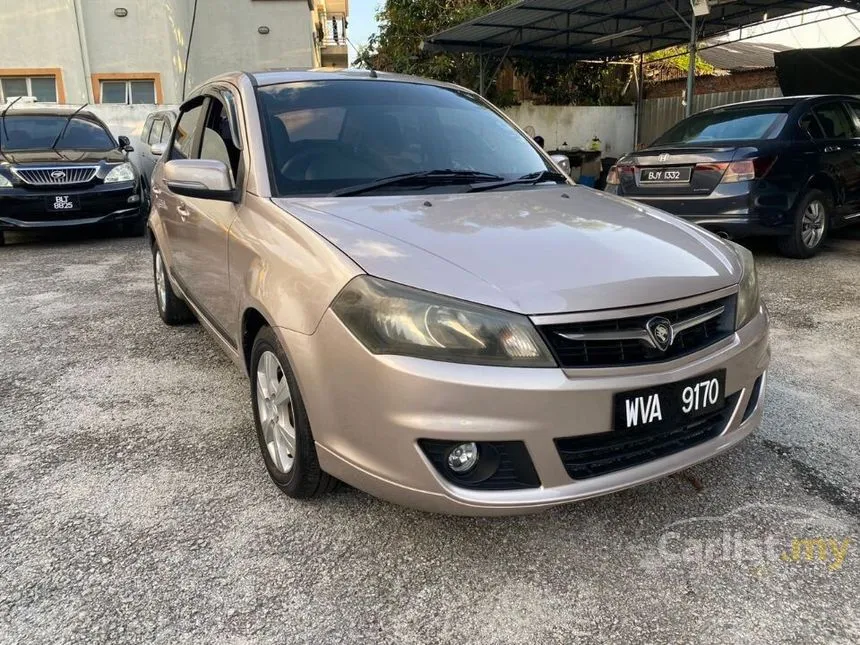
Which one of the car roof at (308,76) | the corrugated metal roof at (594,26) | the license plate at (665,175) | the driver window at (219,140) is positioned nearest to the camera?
the driver window at (219,140)

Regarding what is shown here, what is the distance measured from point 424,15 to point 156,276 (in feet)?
41.6

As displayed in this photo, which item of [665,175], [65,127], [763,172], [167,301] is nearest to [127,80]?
[65,127]

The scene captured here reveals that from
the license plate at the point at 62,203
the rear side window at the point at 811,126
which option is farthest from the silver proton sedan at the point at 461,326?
the license plate at the point at 62,203

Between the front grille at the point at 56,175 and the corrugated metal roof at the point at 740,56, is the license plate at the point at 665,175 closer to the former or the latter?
the front grille at the point at 56,175

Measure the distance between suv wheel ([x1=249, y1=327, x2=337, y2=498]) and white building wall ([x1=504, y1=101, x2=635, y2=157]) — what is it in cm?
1354

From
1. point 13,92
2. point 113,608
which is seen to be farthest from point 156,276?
point 13,92

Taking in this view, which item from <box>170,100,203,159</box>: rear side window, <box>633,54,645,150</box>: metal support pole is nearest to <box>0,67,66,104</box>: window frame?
<box>170,100,203,159</box>: rear side window

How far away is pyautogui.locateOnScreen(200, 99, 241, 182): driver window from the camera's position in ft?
10.1

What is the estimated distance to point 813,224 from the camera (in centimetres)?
662

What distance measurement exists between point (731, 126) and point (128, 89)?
11.9 m

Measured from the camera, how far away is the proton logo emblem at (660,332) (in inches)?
81.0

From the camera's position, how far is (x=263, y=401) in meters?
2.67

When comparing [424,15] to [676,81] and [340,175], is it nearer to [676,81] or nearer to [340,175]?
[676,81]

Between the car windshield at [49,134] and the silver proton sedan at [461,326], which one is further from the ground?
the car windshield at [49,134]
